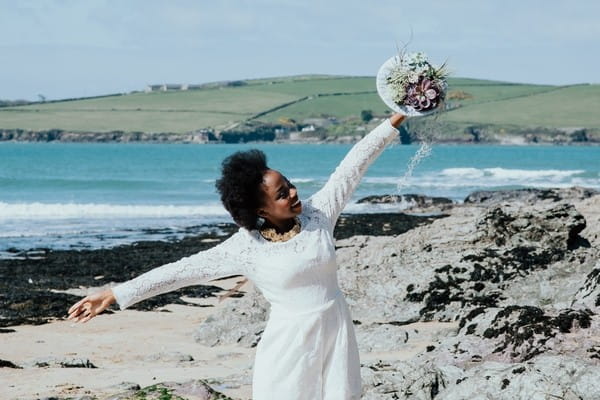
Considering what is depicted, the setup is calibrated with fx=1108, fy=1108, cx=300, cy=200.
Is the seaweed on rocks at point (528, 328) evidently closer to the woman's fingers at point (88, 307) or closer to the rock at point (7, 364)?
the woman's fingers at point (88, 307)

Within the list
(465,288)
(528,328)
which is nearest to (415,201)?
(465,288)

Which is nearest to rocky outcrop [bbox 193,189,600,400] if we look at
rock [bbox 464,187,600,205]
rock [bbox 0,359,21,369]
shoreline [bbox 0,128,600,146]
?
rock [bbox 0,359,21,369]

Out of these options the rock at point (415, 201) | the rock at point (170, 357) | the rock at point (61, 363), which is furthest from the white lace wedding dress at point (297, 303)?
the rock at point (415, 201)

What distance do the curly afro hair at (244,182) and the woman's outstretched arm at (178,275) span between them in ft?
0.50

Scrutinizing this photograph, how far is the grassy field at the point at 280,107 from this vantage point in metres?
155

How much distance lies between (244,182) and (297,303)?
0.63 metres

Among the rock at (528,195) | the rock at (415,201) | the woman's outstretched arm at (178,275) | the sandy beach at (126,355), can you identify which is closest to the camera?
the woman's outstretched arm at (178,275)

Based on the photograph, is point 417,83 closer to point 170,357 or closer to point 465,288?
point 170,357

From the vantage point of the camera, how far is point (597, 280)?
32.7 ft

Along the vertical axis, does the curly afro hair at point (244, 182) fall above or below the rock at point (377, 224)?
above

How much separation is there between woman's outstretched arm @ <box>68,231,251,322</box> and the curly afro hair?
0.50ft

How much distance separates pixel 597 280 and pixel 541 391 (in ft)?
9.65

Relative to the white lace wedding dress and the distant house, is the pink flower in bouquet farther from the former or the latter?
the distant house

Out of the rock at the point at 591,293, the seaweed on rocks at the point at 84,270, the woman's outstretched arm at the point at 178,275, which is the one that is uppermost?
the woman's outstretched arm at the point at 178,275
